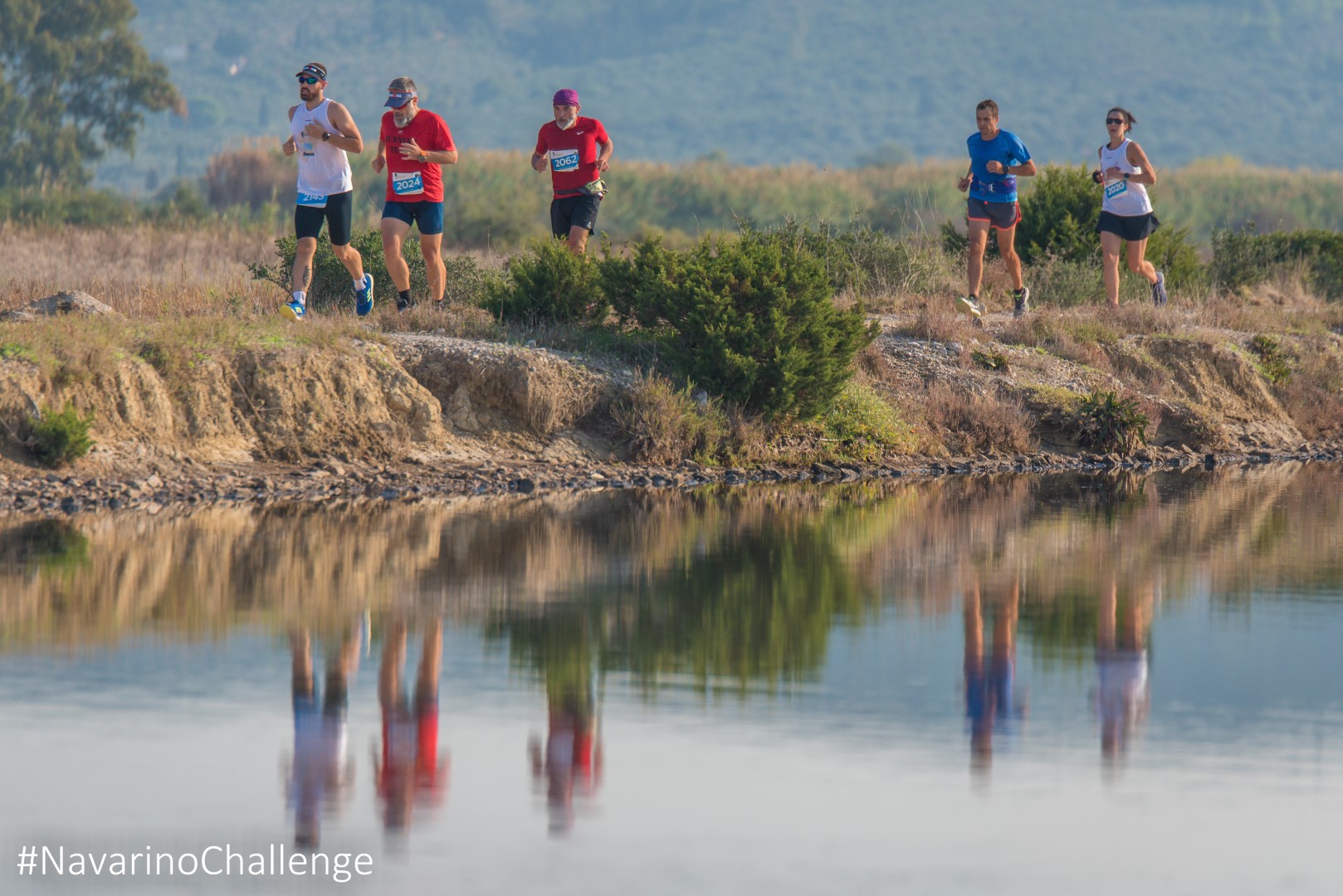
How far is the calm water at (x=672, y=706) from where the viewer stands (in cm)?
666

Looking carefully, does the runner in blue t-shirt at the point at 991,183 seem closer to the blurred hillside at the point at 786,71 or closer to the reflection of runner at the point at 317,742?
the reflection of runner at the point at 317,742

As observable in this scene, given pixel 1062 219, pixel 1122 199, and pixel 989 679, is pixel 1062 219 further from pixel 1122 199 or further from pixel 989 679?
pixel 989 679

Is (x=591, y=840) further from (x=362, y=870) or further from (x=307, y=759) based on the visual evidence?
(x=307, y=759)

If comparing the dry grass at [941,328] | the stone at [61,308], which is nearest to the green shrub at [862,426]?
the dry grass at [941,328]

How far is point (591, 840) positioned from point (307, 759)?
4.57ft

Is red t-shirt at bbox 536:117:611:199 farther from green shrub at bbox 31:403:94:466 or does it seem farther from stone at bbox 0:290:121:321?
green shrub at bbox 31:403:94:466

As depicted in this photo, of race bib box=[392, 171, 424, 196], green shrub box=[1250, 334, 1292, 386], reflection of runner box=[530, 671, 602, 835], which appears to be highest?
race bib box=[392, 171, 424, 196]

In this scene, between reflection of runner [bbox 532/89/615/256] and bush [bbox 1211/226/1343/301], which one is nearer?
reflection of runner [bbox 532/89/615/256]

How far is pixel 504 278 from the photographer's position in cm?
2034

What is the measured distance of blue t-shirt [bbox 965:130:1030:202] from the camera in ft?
66.7

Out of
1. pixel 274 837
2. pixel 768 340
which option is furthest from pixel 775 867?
pixel 768 340

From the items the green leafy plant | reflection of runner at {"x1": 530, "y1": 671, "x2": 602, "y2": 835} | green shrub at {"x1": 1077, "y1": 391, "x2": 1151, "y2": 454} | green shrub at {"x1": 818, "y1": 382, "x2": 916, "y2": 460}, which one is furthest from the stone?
reflection of runner at {"x1": 530, "y1": 671, "x2": 602, "y2": 835}

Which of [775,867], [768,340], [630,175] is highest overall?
[630,175]

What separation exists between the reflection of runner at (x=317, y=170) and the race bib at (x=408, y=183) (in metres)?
0.42
